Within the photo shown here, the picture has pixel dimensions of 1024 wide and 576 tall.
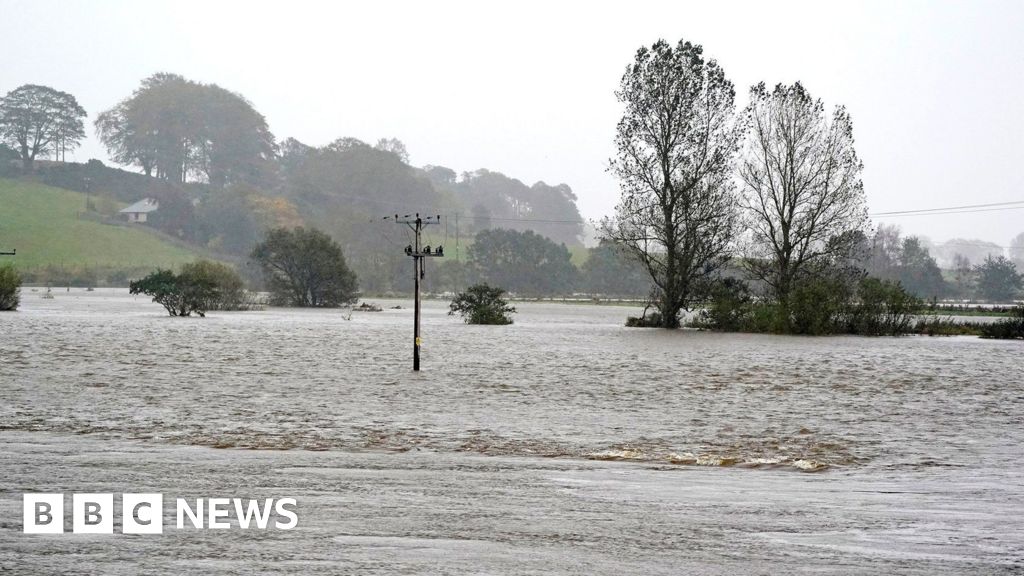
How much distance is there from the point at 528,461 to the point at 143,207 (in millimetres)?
152156

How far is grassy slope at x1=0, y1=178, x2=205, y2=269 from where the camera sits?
426ft

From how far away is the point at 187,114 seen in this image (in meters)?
174

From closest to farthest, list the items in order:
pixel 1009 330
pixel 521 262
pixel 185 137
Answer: pixel 1009 330, pixel 521 262, pixel 185 137

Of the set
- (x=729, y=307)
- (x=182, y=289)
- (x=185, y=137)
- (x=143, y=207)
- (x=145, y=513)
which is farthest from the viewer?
(x=185, y=137)

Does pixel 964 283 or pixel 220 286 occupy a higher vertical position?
pixel 964 283

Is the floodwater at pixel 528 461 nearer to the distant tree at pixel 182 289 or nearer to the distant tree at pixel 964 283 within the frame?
the distant tree at pixel 182 289

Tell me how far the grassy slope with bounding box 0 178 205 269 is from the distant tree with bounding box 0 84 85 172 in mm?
14428

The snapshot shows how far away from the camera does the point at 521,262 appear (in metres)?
134

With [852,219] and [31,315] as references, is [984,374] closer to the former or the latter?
[852,219]

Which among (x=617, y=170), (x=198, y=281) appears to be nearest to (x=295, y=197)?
(x=198, y=281)

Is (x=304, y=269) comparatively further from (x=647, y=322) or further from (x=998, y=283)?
(x=998, y=283)

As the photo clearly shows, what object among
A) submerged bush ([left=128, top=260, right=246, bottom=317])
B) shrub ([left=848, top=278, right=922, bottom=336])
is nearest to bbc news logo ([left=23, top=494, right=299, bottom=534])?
shrub ([left=848, top=278, right=922, bottom=336])

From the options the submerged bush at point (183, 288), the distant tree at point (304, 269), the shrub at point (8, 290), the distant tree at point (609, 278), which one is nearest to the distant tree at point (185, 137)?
the distant tree at point (609, 278)

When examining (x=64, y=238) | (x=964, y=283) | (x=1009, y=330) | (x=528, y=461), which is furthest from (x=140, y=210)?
(x=528, y=461)
